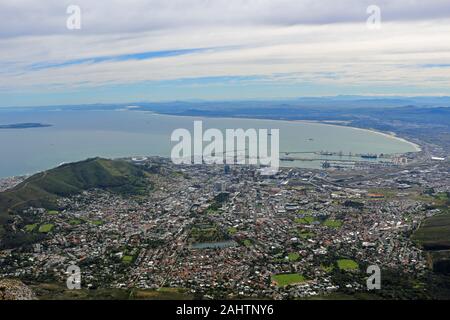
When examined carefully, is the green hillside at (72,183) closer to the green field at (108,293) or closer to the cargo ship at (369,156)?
the green field at (108,293)

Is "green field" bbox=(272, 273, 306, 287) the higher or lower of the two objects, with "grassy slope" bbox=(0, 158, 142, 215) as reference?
lower

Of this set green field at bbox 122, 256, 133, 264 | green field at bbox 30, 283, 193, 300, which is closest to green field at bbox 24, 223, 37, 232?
green field at bbox 122, 256, 133, 264

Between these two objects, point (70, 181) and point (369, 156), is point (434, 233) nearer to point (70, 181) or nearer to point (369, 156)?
point (70, 181)

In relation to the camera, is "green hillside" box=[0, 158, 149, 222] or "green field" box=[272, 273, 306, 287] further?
"green hillside" box=[0, 158, 149, 222]

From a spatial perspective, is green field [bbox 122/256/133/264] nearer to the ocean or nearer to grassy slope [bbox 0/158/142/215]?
grassy slope [bbox 0/158/142/215]

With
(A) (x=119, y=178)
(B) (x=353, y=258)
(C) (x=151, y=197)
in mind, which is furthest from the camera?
(A) (x=119, y=178)

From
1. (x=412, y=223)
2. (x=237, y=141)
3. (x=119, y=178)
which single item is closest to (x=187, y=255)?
(x=412, y=223)

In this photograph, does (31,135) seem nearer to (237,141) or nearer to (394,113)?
(237,141)
